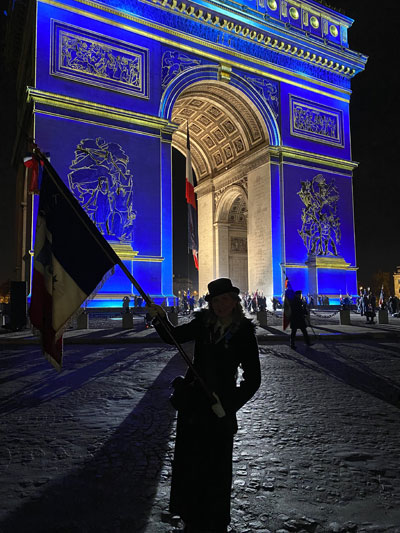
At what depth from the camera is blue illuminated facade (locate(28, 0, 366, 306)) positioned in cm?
1964

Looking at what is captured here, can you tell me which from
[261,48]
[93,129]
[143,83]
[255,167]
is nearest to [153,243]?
[93,129]

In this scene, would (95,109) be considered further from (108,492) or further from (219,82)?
(108,492)

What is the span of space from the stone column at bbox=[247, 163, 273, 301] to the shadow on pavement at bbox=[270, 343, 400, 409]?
1574 centimetres

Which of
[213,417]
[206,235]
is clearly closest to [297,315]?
[213,417]

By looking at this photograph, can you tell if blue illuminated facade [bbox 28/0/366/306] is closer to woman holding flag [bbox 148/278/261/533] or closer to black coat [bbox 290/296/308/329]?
black coat [bbox 290/296/308/329]

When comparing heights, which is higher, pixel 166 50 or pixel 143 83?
pixel 166 50

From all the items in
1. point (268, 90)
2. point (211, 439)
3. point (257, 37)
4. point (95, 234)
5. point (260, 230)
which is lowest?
point (211, 439)

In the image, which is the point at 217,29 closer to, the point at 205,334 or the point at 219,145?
the point at 219,145

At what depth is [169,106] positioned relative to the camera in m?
22.5

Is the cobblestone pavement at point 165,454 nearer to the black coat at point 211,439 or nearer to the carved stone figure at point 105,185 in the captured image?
the black coat at point 211,439

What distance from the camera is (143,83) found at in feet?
71.2

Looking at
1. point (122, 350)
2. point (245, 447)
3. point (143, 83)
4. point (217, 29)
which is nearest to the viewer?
point (245, 447)

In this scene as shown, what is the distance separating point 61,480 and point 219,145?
99.3 feet

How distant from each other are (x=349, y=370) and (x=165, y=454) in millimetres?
4550
